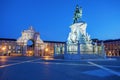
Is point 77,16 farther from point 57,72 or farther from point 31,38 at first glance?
point 31,38

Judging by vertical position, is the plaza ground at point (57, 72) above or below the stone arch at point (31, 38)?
below

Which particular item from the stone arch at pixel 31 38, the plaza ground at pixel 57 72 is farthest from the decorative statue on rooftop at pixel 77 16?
the stone arch at pixel 31 38

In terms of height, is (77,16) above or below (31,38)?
above

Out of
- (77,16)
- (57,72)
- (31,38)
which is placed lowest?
(57,72)

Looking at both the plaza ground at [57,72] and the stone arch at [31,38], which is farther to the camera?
the stone arch at [31,38]

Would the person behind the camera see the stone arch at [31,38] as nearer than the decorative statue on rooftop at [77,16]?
No

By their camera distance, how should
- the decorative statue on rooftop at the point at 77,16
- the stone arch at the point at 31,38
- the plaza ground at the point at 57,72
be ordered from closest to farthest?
the plaza ground at the point at 57,72 → the decorative statue on rooftop at the point at 77,16 → the stone arch at the point at 31,38

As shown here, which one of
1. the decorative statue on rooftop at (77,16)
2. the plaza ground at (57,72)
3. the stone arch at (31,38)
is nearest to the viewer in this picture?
the plaza ground at (57,72)

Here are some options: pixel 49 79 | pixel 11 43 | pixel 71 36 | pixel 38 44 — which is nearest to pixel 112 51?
pixel 38 44

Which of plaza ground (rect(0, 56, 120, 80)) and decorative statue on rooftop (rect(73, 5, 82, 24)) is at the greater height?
decorative statue on rooftop (rect(73, 5, 82, 24))

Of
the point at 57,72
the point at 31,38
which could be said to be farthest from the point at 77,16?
the point at 31,38

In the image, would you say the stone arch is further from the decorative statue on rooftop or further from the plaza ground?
the plaza ground

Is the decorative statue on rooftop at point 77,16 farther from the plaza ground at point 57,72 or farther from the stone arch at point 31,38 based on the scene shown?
the stone arch at point 31,38

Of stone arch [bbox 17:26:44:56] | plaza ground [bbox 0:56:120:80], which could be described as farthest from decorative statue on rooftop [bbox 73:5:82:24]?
stone arch [bbox 17:26:44:56]
